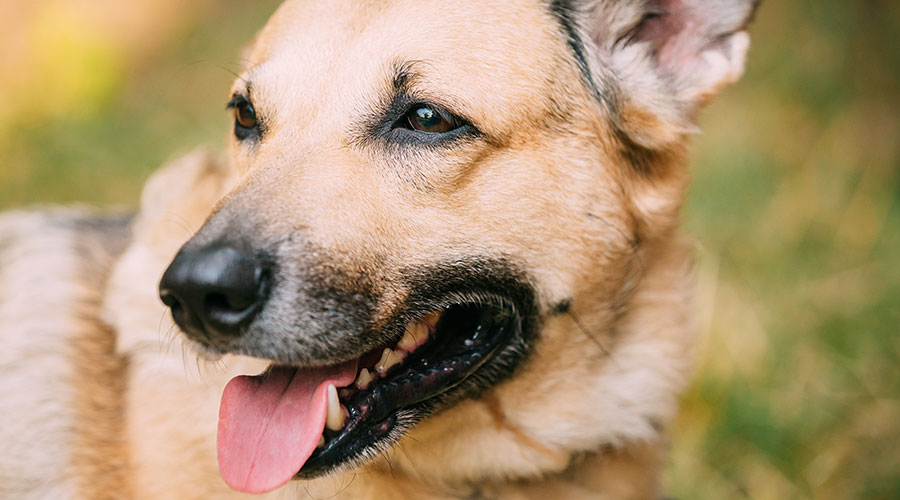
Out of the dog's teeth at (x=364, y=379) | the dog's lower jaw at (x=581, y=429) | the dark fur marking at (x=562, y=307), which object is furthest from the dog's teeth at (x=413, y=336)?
the dark fur marking at (x=562, y=307)

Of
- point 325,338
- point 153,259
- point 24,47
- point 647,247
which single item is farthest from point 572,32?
point 24,47

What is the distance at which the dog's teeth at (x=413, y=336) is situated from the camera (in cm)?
220

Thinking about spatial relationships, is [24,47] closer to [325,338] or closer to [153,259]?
[153,259]

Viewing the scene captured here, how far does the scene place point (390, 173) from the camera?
2.20m

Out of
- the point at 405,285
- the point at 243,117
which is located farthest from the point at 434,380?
the point at 243,117

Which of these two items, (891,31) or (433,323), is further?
(891,31)

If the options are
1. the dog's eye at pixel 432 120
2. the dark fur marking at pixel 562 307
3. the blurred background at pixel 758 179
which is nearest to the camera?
the dog's eye at pixel 432 120

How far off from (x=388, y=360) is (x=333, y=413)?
0.23m

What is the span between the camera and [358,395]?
210cm

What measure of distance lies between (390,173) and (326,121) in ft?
0.79

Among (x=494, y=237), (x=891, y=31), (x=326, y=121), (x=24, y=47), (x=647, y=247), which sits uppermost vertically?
(x=24, y=47)

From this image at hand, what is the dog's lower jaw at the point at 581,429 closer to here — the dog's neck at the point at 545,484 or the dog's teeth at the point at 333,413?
the dog's neck at the point at 545,484

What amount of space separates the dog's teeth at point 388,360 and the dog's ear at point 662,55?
1.00m

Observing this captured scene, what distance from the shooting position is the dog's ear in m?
2.48
